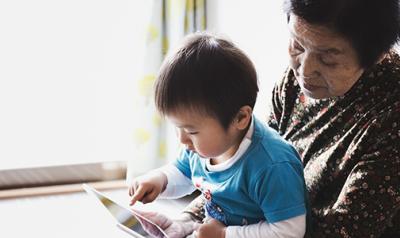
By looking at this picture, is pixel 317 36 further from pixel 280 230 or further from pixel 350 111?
pixel 280 230

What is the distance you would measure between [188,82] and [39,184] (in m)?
1.47

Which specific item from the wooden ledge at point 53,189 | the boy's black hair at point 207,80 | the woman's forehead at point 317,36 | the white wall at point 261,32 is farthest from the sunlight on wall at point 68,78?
the woman's forehead at point 317,36

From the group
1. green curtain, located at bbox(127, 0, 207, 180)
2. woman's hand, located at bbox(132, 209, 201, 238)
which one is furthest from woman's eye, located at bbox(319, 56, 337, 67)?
green curtain, located at bbox(127, 0, 207, 180)

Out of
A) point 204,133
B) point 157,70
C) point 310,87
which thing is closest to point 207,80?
point 204,133

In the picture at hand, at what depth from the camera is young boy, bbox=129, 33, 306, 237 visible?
3.46ft

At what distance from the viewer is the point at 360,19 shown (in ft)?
3.14

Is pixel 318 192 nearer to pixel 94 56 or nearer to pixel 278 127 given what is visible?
pixel 278 127

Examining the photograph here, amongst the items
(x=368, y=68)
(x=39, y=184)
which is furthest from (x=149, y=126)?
(x=368, y=68)

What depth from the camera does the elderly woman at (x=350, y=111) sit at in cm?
98

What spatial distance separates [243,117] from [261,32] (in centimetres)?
86

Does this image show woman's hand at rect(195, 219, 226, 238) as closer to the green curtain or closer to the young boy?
the young boy

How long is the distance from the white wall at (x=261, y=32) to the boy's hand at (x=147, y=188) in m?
0.55

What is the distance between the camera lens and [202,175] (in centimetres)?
123

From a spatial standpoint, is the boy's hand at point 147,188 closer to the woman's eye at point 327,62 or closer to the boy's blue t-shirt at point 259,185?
the boy's blue t-shirt at point 259,185
